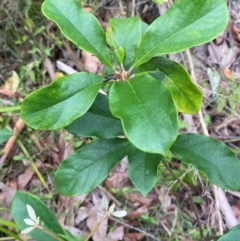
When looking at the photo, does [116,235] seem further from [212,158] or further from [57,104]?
[57,104]

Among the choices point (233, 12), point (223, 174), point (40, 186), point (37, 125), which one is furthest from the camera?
point (233, 12)

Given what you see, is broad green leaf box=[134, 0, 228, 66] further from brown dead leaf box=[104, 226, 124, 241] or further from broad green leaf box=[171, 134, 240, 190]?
brown dead leaf box=[104, 226, 124, 241]

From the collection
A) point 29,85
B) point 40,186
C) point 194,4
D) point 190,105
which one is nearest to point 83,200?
point 40,186

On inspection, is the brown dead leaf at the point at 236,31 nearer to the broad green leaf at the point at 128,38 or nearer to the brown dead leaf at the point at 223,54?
the brown dead leaf at the point at 223,54

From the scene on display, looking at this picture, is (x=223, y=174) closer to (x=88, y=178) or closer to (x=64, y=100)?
(x=88, y=178)

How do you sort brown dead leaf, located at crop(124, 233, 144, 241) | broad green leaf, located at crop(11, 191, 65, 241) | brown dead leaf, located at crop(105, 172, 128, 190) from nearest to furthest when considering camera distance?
broad green leaf, located at crop(11, 191, 65, 241) < brown dead leaf, located at crop(124, 233, 144, 241) < brown dead leaf, located at crop(105, 172, 128, 190)

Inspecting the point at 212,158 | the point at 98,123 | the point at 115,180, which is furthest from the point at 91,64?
the point at 212,158

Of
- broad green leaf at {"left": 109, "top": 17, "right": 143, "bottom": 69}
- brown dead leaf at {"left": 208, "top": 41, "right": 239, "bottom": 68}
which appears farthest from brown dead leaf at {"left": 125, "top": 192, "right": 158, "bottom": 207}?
broad green leaf at {"left": 109, "top": 17, "right": 143, "bottom": 69}
